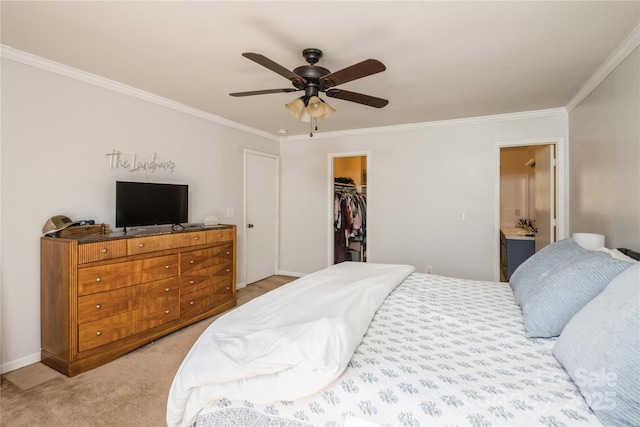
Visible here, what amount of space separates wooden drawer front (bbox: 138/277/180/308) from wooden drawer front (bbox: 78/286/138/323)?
6 centimetres

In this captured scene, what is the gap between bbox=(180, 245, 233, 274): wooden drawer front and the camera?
3.01 metres

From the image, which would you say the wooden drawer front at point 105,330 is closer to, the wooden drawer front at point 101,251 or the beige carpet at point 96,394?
the beige carpet at point 96,394

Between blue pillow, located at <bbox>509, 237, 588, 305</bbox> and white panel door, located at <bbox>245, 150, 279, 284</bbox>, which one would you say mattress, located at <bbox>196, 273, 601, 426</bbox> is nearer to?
blue pillow, located at <bbox>509, 237, 588, 305</bbox>

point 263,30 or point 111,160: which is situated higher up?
point 263,30

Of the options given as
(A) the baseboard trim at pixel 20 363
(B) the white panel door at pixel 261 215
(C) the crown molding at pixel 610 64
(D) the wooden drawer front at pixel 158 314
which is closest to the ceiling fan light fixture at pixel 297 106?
(D) the wooden drawer front at pixel 158 314

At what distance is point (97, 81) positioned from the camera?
8.92 ft

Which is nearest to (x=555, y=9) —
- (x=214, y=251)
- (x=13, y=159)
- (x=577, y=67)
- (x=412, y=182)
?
(x=577, y=67)

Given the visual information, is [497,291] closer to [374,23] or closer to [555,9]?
[555,9]

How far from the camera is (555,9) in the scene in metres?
1.75

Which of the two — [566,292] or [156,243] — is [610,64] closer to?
[566,292]

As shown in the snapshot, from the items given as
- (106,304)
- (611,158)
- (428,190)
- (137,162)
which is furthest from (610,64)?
(106,304)

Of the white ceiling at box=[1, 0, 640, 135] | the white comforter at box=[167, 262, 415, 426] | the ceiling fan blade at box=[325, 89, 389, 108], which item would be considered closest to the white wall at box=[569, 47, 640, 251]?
the white ceiling at box=[1, 0, 640, 135]

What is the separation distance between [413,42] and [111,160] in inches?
108

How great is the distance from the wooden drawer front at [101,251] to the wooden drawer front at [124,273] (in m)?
0.07
